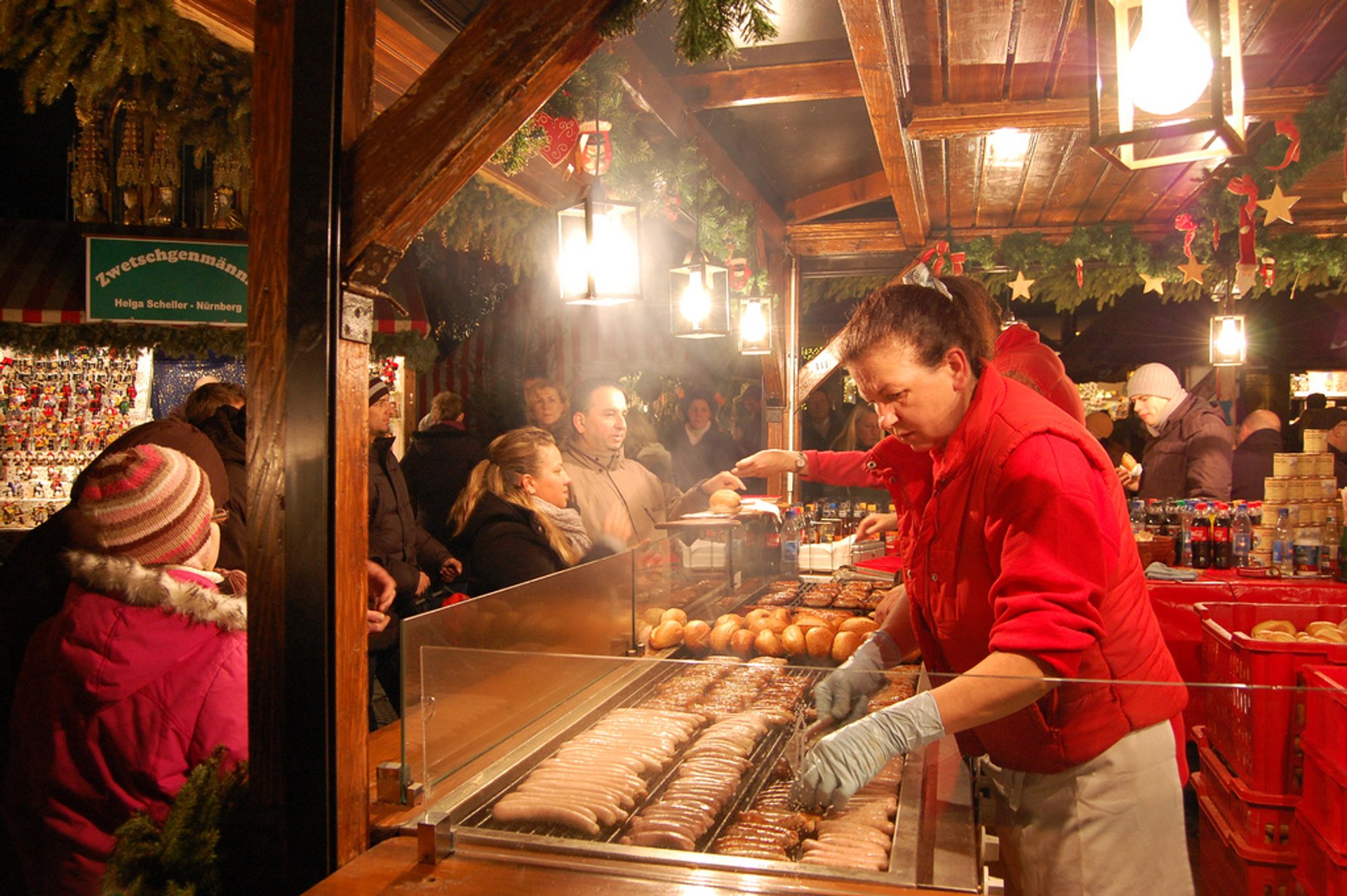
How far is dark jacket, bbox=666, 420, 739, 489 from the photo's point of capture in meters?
9.68

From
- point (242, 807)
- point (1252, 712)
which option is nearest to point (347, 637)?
point (242, 807)

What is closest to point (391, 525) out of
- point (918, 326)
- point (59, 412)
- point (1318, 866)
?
point (918, 326)

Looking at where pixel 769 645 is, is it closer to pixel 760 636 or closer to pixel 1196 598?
pixel 760 636

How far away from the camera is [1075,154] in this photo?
595 cm

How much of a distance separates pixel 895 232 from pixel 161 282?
6625 millimetres

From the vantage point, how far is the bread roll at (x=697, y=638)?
3664 mm

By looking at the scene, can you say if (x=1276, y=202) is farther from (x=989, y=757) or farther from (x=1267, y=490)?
(x=989, y=757)

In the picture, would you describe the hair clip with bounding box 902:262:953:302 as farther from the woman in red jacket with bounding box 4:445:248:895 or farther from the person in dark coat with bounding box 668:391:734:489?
the person in dark coat with bounding box 668:391:734:489

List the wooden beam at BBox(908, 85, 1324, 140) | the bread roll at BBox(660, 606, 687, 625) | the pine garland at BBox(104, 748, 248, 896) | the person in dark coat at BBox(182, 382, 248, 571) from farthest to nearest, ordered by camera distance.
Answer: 1. the wooden beam at BBox(908, 85, 1324, 140)
2. the person in dark coat at BBox(182, 382, 248, 571)
3. the bread roll at BBox(660, 606, 687, 625)
4. the pine garland at BBox(104, 748, 248, 896)

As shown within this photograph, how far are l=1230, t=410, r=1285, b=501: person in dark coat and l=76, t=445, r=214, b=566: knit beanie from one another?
939cm

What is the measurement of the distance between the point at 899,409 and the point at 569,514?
2.44 meters

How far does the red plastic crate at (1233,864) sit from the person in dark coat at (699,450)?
664 centimetres

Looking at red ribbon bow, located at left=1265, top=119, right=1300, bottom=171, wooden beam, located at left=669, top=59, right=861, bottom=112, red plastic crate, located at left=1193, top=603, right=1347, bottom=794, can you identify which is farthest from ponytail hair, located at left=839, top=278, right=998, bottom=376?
red ribbon bow, located at left=1265, top=119, right=1300, bottom=171

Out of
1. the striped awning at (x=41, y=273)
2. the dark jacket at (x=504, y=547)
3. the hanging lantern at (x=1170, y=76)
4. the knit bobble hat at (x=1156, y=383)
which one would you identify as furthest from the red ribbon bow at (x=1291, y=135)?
the striped awning at (x=41, y=273)
